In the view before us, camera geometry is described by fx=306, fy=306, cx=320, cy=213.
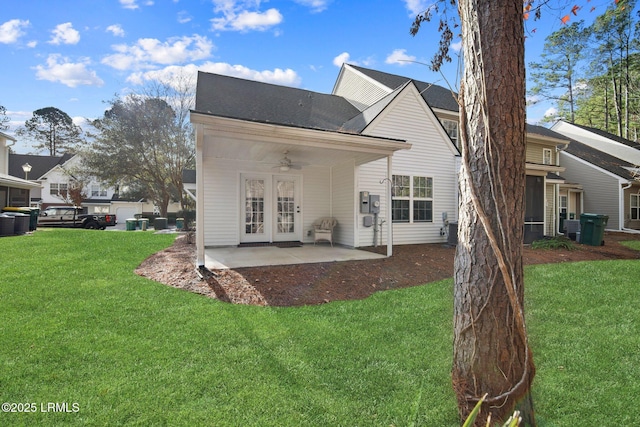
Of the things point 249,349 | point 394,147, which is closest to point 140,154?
point 394,147

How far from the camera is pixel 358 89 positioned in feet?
43.6

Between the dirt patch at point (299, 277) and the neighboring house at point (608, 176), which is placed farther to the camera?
the neighboring house at point (608, 176)

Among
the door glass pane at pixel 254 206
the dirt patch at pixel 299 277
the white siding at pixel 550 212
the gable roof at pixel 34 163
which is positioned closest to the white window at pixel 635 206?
the white siding at pixel 550 212

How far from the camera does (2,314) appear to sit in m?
3.41

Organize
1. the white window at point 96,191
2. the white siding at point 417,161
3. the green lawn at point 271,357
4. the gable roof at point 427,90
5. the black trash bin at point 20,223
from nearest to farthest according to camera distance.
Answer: the green lawn at point 271,357
the white siding at point 417,161
the black trash bin at point 20,223
the gable roof at point 427,90
the white window at point 96,191

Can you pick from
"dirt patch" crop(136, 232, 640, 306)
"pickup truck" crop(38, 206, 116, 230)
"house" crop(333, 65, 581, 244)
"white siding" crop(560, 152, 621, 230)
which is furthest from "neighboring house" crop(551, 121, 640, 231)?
"pickup truck" crop(38, 206, 116, 230)

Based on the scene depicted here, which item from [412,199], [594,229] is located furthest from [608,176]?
[412,199]

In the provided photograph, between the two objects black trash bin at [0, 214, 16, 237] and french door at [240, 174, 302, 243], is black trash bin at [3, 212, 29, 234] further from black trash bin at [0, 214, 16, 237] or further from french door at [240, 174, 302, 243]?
french door at [240, 174, 302, 243]

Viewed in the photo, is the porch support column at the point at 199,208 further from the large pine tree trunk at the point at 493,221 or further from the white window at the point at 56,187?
the white window at the point at 56,187

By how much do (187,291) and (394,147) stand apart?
544 cm

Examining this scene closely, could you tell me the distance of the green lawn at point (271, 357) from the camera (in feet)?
6.55

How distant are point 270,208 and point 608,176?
18.5 meters

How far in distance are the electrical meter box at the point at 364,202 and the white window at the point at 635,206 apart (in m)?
18.8

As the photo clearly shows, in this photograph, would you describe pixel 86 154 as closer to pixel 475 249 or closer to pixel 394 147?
pixel 394 147
